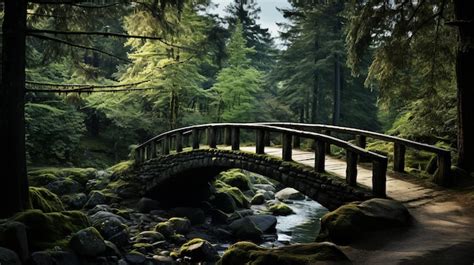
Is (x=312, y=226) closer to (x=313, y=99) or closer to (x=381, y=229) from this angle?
(x=381, y=229)

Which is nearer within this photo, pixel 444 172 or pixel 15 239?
pixel 15 239

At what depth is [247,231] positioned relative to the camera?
1305 centimetres

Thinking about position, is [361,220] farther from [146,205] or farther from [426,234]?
[146,205]

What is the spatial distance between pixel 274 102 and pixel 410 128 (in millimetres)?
16220

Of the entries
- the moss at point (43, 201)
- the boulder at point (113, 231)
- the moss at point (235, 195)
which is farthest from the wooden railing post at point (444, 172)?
the moss at point (235, 195)

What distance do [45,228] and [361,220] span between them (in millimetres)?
6652

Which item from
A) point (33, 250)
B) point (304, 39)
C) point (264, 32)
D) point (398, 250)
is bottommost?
point (33, 250)

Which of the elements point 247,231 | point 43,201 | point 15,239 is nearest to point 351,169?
point 247,231

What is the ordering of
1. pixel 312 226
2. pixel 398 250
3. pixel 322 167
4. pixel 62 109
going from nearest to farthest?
1. pixel 398 250
2. pixel 322 167
3. pixel 312 226
4. pixel 62 109

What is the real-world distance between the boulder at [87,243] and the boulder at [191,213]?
19.8 ft

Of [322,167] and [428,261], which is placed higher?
[322,167]

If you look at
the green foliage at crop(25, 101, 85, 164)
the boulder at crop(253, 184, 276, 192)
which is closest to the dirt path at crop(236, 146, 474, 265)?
the boulder at crop(253, 184, 276, 192)

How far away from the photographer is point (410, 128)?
1285 cm

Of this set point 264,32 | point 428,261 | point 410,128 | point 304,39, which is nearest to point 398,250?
point 428,261
